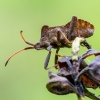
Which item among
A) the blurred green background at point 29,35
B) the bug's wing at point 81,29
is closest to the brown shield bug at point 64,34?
the bug's wing at point 81,29

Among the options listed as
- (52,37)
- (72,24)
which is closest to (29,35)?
(52,37)

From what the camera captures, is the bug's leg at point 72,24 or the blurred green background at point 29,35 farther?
the blurred green background at point 29,35

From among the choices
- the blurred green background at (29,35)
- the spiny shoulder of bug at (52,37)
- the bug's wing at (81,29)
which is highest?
the blurred green background at (29,35)

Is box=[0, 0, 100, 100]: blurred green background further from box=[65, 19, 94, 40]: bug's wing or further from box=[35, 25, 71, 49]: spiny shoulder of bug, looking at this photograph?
box=[65, 19, 94, 40]: bug's wing

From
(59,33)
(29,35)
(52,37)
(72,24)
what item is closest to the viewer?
(72,24)

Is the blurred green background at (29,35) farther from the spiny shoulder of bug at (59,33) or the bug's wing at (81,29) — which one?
the bug's wing at (81,29)

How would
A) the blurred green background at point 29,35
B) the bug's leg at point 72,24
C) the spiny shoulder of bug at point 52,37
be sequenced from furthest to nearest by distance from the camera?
1. the blurred green background at point 29,35
2. the spiny shoulder of bug at point 52,37
3. the bug's leg at point 72,24

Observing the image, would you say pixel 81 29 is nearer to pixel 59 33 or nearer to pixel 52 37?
pixel 59 33
